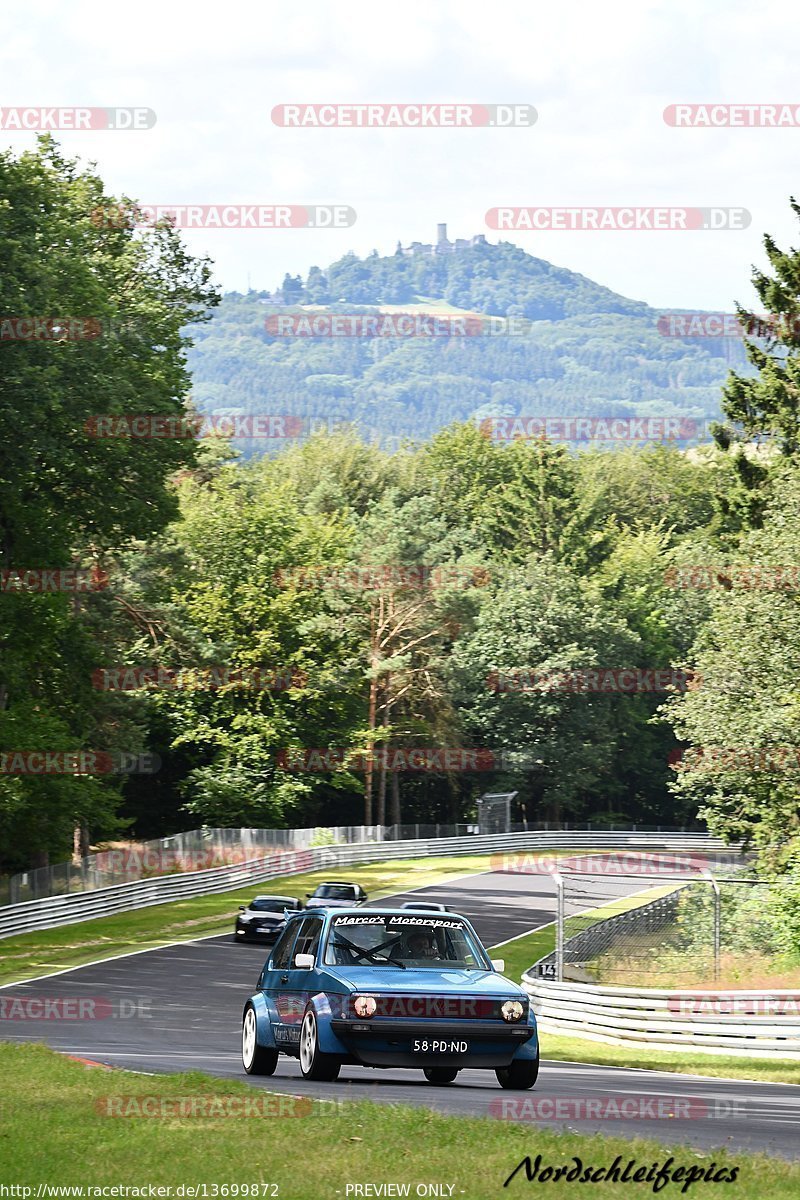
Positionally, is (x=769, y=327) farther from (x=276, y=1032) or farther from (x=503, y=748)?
(x=503, y=748)

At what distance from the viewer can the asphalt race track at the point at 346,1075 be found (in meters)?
12.1

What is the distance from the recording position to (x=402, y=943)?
49.5ft

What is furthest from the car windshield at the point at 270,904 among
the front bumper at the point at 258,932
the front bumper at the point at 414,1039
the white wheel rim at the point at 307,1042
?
the front bumper at the point at 414,1039

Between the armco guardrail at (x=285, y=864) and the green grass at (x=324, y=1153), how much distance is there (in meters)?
32.5

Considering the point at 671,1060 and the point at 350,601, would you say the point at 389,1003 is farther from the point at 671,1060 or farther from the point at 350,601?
the point at 350,601

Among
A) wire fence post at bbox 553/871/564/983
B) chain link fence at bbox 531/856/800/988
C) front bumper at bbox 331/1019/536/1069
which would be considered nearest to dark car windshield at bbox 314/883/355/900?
chain link fence at bbox 531/856/800/988

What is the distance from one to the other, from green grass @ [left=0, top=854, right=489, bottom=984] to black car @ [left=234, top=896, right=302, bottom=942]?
201 centimetres

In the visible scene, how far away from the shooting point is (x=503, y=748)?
9162 cm

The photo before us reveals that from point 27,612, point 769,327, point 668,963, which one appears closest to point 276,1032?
point 668,963

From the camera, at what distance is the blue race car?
13.8 meters

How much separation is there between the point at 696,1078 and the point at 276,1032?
20.0 ft

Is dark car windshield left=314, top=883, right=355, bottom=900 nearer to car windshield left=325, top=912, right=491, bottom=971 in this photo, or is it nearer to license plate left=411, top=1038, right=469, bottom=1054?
car windshield left=325, top=912, right=491, bottom=971

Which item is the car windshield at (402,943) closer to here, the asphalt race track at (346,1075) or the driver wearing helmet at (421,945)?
the driver wearing helmet at (421,945)

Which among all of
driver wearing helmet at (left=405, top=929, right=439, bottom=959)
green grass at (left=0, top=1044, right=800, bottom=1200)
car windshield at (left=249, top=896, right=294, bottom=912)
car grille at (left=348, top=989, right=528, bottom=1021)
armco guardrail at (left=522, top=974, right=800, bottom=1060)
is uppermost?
driver wearing helmet at (left=405, top=929, right=439, bottom=959)
